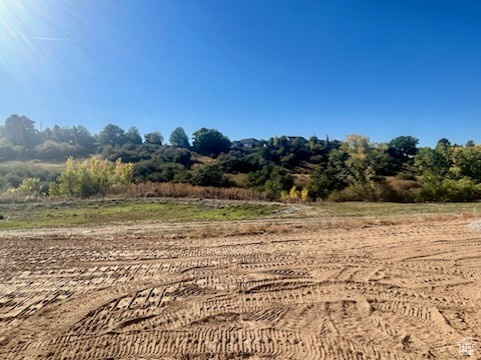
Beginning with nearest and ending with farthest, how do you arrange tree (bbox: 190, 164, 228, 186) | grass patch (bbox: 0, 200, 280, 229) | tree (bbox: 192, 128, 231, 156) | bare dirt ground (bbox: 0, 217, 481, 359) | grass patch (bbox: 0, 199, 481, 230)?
bare dirt ground (bbox: 0, 217, 481, 359) < grass patch (bbox: 0, 200, 280, 229) < grass patch (bbox: 0, 199, 481, 230) < tree (bbox: 190, 164, 228, 186) < tree (bbox: 192, 128, 231, 156)

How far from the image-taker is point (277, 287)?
6.95 m

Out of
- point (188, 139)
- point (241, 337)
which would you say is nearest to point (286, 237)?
point (241, 337)

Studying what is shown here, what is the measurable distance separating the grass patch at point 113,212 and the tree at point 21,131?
78.5m

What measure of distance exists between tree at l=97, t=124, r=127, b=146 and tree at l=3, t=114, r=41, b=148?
16.9 m

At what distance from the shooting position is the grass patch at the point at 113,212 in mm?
17342

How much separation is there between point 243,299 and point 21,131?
112 metres

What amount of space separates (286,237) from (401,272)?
4.38 metres

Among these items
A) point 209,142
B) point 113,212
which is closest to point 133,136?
point 209,142

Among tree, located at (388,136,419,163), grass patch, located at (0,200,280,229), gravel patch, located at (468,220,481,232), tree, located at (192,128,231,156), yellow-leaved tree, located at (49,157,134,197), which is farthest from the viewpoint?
tree, located at (192,128,231,156)

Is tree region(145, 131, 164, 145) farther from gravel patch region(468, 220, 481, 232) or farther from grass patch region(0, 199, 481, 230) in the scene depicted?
gravel patch region(468, 220, 481, 232)

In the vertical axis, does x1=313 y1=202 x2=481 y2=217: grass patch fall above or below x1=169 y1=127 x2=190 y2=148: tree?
below

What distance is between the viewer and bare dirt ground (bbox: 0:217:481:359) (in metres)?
4.93

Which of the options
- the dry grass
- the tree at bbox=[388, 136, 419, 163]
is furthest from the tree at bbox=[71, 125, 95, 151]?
the tree at bbox=[388, 136, 419, 163]

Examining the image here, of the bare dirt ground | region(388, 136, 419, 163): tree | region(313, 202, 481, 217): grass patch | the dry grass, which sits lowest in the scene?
the bare dirt ground
